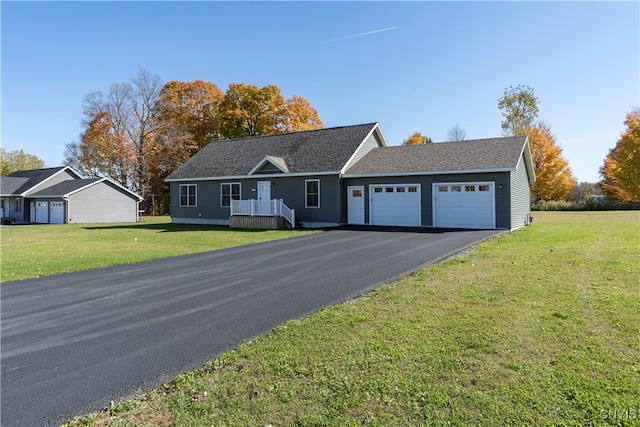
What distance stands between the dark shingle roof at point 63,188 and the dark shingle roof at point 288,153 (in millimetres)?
12100

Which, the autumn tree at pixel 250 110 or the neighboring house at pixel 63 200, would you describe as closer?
the neighboring house at pixel 63 200

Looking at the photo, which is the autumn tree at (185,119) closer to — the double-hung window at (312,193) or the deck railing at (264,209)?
the deck railing at (264,209)

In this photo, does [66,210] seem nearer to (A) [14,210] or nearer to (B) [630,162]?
(A) [14,210]

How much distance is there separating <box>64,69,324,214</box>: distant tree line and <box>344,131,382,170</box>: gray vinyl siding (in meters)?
16.9

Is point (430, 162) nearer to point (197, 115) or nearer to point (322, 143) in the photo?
point (322, 143)

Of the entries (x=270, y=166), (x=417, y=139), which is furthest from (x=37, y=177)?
(x=417, y=139)

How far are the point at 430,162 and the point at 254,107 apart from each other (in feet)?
81.3

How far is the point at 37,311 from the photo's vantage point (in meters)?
5.45

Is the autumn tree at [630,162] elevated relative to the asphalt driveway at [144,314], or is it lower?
elevated

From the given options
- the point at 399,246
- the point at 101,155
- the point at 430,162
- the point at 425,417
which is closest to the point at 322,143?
the point at 430,162

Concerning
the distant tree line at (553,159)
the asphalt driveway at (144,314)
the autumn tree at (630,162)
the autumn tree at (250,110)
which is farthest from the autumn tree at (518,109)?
the asphalt driveway at (144,314)

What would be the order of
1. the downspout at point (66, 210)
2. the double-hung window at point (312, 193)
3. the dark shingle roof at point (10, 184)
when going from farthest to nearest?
the dark shingle roof at point (10, 184)
the downspout at point (66, 210)
the double-hung window at point (312, 193)

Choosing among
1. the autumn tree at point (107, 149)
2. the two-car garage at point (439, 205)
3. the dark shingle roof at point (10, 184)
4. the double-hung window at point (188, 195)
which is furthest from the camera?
the autumn tree at point (107, 149)

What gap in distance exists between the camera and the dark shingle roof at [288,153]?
20.2 meters
